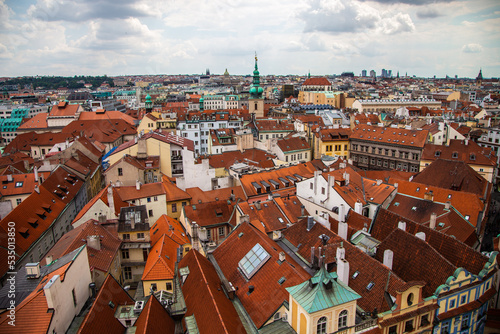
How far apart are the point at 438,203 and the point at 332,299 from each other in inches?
1132

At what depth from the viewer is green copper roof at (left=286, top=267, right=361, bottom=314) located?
21.8 meters

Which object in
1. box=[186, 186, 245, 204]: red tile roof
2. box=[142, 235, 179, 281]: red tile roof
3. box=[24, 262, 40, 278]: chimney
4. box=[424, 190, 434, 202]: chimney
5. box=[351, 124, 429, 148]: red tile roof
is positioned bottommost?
box=[142, 235, 179, 281]: red tile roof

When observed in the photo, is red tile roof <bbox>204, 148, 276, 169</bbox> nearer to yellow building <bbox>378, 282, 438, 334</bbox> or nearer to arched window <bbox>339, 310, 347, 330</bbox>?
yellow building <bbox>378, 282, 438, 334</bbox>

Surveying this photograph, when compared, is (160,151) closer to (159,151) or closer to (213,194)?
(159,151)

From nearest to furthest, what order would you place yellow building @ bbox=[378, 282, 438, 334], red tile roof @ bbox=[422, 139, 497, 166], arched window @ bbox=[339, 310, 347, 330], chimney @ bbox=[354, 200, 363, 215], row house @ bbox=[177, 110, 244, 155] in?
arched window @ bbox=[339, 310, 347, 330], yellow building @ bbox=[378, 282, 438, 334], chimney @ bbox=[354, 200, 363, 215], red tile roof @ bbox=[422, 139, 497, 166], row house @ bbox=[177, 110, 244, 155]

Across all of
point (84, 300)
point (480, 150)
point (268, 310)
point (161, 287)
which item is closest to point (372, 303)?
point (268, 310)

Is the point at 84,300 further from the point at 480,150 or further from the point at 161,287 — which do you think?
the point at 480,150

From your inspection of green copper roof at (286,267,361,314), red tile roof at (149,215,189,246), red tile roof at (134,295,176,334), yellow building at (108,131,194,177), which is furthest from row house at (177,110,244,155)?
green copper roof at (286,267,361,314)

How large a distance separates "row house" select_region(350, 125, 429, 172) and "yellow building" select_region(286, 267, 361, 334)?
2415 inches

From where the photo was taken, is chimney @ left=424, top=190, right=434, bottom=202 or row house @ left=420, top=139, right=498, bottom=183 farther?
row house @ left=420, top=139, right=498, bottom=183

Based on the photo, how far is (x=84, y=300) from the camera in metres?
29.3

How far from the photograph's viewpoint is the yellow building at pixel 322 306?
70.8ft

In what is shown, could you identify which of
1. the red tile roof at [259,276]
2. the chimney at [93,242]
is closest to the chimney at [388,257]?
the red tile roof at [259,276]

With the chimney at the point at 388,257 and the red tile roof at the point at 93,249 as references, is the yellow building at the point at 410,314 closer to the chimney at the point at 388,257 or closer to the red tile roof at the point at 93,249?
the chimney at the point at 388,257
